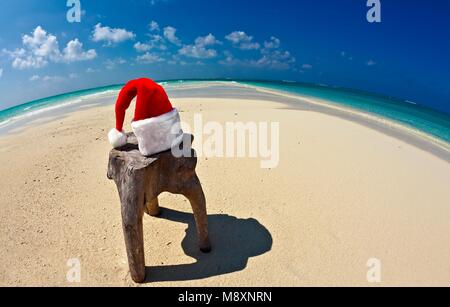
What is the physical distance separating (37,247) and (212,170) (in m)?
3.91

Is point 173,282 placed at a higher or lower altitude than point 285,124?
lower

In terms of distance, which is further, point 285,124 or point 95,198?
point 285,124

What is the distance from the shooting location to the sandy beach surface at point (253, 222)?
13.1 ft

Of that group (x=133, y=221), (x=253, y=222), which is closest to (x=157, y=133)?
(x=133, y=221)

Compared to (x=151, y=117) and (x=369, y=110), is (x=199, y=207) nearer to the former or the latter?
(x=151, y=117)

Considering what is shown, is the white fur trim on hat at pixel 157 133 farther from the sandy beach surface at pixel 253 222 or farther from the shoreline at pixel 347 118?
the shoreline at pixel 347 118

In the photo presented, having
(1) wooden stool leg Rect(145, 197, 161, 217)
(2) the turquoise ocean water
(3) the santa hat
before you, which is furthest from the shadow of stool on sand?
(2) the turquoise ocean water

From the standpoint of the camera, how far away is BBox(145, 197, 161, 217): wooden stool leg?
508cm

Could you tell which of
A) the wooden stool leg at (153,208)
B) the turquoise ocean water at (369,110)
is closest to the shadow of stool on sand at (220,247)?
the wooden stool leg at (153,208)

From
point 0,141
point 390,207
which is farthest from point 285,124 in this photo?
point 0,141

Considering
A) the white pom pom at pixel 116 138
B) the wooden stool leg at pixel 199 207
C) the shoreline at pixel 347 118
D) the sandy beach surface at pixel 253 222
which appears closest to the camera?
the white pom pom at pixel 116 138

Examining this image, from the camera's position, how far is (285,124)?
Result: 11.2 metres

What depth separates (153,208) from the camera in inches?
201

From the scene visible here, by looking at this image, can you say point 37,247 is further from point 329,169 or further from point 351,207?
point 329,169
